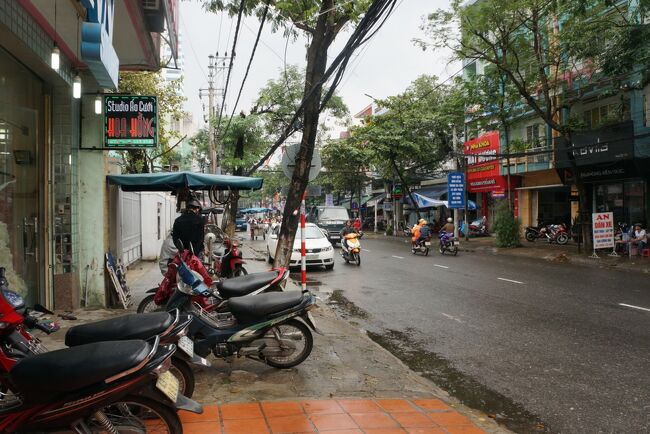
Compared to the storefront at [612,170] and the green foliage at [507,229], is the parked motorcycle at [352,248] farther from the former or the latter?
the green foliage at [507,229]

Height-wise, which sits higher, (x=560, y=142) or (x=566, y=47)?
(x=566, y=47)

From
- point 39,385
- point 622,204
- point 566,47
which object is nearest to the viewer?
point 39,385

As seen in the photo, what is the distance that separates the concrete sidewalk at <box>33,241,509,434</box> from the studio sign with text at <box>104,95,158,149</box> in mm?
3133

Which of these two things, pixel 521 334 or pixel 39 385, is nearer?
pixel 39 385

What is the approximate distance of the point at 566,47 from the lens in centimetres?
1681

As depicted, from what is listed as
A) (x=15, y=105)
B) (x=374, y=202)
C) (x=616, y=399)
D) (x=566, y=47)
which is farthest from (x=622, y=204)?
(x=374, y=202)

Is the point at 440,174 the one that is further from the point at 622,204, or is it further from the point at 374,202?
the point at 622,204

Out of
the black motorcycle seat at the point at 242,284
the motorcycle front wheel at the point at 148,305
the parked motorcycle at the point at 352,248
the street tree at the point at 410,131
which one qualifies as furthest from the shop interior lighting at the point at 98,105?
the street tree at the point at 410,131

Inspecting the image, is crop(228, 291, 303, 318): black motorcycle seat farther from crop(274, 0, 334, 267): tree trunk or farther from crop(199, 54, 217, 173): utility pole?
crop(199, 54, 217, 173): utility pole

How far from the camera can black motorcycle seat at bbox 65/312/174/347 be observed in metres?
Answer: 3.11

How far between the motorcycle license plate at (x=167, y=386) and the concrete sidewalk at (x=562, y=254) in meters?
14.8

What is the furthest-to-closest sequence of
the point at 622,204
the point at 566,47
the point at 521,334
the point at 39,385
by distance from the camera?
the point at 622,204 → the point at 566,47 → the point at 521,334 → the point at 39,385

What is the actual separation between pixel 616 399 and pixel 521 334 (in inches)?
90.0

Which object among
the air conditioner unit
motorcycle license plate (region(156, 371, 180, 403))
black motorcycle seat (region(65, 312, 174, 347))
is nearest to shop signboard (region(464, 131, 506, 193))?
the air conditioner unit
